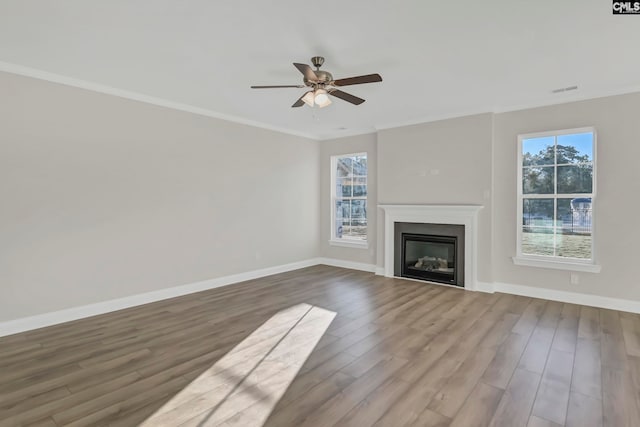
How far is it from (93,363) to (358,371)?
2223mm

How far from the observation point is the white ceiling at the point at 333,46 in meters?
2.40

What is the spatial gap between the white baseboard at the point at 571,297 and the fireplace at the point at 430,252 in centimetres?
67

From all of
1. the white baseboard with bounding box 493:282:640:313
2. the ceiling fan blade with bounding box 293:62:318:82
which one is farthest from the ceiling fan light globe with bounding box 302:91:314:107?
the white baseboard with bounding box 493:282:640:313

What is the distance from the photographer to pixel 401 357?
2799 mm

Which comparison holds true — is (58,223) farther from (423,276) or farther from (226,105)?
(423,276)

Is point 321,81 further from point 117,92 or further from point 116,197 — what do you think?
point 116,197

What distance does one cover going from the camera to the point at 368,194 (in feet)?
21.0

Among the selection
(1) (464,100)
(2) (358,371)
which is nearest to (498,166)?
(1) (464,100)

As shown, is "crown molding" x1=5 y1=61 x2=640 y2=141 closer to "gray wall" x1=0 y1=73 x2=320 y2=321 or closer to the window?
"gray wall" x1=0 y1=73 x2=320 y2=321

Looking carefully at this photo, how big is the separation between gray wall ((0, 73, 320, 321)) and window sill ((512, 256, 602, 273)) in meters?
4.09

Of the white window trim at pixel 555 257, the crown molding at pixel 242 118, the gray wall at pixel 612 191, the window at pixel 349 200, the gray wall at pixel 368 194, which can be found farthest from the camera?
the window at pixel 349 200

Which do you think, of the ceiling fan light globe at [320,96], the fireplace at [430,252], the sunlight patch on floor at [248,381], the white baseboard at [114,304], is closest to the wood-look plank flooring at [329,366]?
the sunlight patch on floor at [248,381]

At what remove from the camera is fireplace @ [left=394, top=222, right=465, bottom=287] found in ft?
17.1

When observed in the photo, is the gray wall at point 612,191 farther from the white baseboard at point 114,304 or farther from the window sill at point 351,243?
the white baseboard at point 114,304
